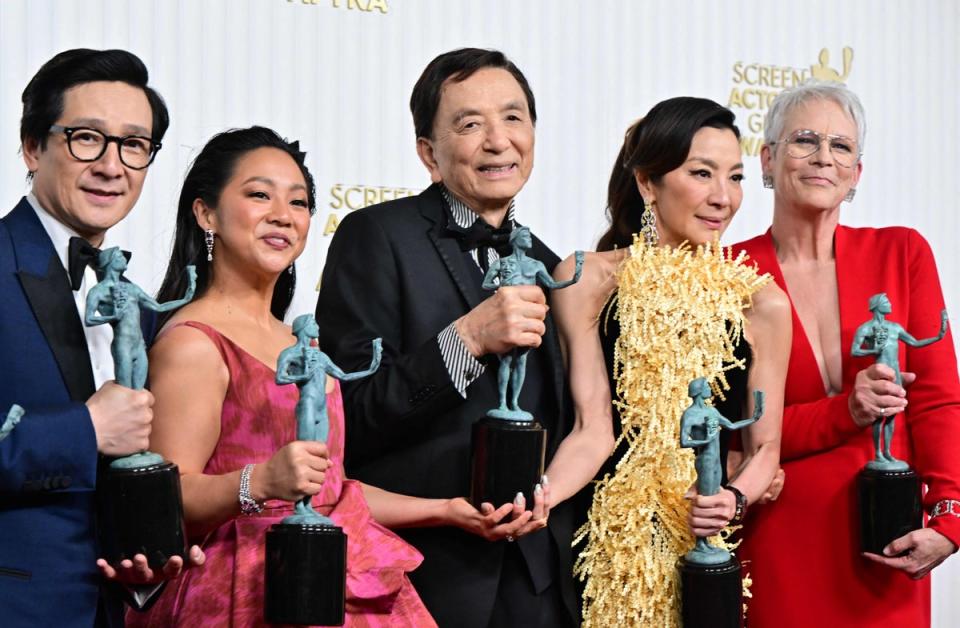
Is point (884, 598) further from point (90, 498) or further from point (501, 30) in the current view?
point (501, 30)

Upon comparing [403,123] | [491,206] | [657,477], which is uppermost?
[403,123]

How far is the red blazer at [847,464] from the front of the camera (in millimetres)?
2719

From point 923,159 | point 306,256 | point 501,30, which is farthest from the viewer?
point 923,159

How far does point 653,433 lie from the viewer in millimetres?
2561

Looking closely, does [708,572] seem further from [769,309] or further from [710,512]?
[769,309]

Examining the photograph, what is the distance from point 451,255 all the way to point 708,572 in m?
0.72

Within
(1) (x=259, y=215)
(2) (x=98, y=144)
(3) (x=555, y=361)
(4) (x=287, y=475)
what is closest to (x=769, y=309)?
(3) (x=555, y=361)

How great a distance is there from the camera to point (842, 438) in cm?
272

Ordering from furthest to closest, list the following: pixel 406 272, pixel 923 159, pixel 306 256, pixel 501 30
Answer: pixel 923 159, pixel 501 30, pixel 306 256, pixel 406 272

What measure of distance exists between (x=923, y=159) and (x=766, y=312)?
7.72ft

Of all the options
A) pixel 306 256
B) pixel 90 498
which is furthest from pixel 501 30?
pixel 90 498

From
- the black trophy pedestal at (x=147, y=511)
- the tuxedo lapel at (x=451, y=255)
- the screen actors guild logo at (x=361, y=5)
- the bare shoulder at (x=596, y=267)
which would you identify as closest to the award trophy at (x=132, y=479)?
the black trophy pedestal at (x=147, y=511)

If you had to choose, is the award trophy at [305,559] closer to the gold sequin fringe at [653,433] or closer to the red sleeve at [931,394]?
the gold sequin fringe at [653,433]

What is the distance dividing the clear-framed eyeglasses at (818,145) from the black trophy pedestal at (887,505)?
25.9 inches
